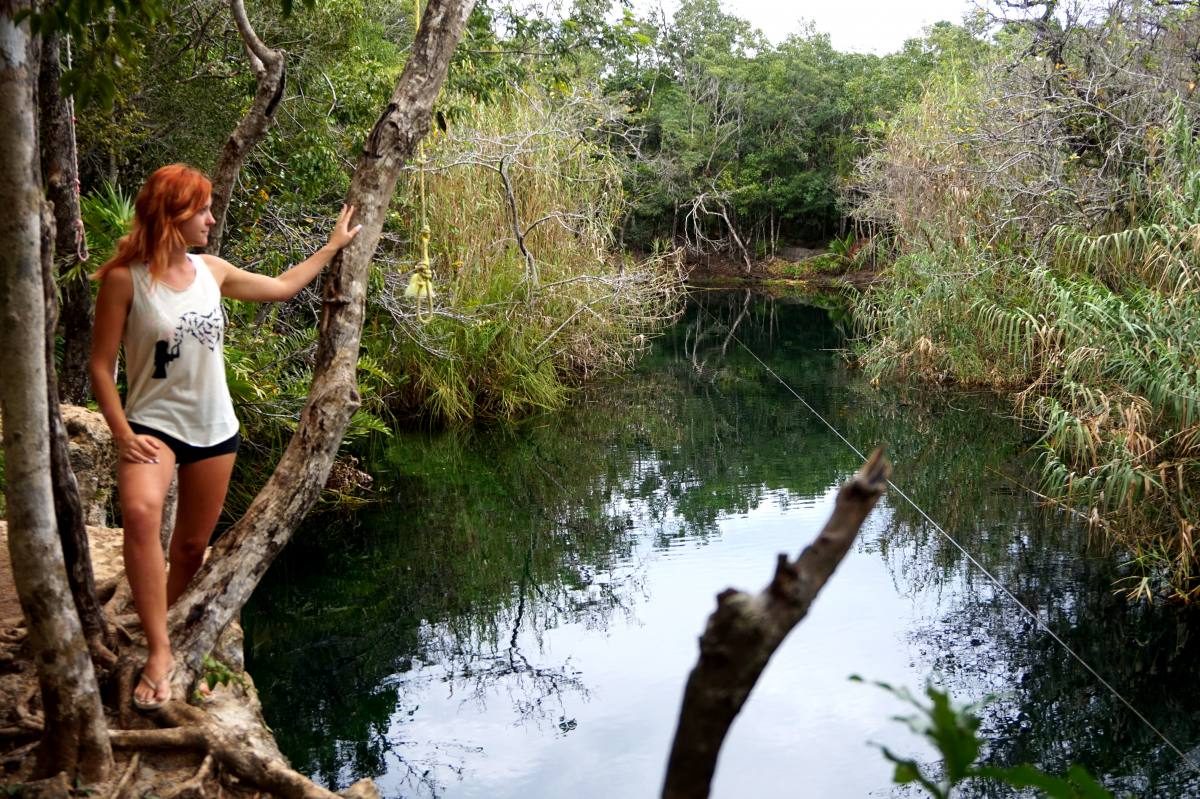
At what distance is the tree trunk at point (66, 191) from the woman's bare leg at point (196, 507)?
2.24 ft

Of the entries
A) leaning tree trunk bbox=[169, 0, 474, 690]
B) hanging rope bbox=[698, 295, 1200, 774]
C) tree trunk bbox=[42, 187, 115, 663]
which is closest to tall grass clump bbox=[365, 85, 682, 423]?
hanging rope bbox=[698, 295, 1200, 774]

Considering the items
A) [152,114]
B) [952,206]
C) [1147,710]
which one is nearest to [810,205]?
[952,206]

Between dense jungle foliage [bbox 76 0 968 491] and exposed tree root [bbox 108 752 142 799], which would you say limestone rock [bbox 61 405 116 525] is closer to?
dense jungle foliage [bbox 76 0 968 491]

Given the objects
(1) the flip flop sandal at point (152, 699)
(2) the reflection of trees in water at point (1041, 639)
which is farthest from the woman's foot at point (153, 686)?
(2) the reflection of trees in water at point (1041, 639)

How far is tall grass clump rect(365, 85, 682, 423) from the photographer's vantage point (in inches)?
361

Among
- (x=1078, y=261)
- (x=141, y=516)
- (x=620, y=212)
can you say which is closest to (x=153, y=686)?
(x=141, y=516)

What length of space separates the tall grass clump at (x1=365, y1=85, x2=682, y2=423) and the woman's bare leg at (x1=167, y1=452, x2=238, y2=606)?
525 centimetres

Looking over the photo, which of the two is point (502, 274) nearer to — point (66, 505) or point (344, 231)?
point (344, 231)

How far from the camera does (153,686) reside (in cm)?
284

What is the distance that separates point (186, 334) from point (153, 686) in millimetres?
837

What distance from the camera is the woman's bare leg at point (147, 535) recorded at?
272 cm

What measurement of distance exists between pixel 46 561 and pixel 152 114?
5650 millimetres

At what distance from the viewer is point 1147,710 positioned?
455 centimetres

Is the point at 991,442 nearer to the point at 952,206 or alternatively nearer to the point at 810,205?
the point at 952,206
